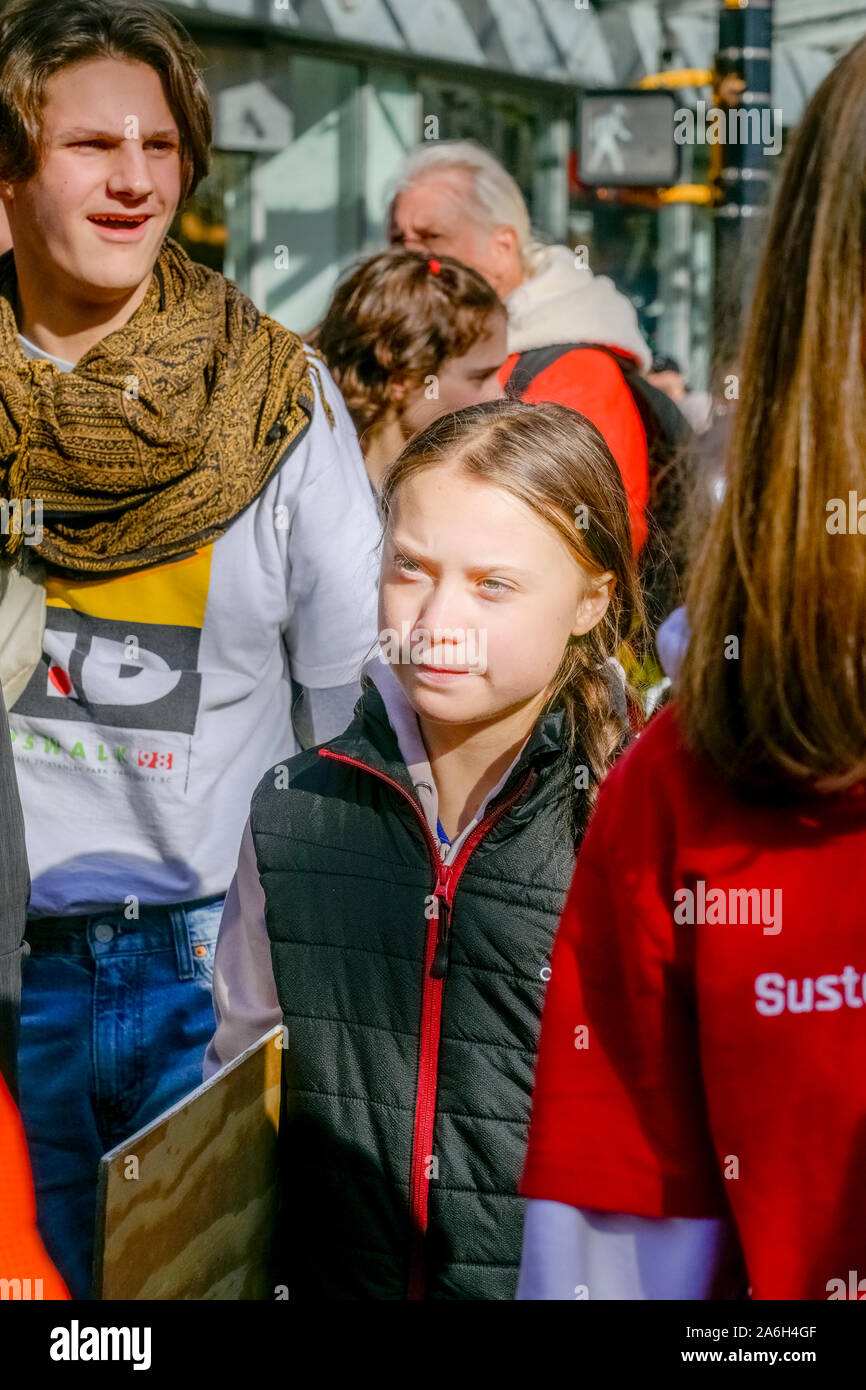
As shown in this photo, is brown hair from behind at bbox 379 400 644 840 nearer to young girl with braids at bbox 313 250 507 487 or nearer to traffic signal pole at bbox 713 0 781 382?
young girl with braids at bbox 313 250 507 487

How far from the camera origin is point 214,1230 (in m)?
1.75

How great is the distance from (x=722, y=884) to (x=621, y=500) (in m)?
1.12

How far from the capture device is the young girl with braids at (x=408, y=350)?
9.90 ft

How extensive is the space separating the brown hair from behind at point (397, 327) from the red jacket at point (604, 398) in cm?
17

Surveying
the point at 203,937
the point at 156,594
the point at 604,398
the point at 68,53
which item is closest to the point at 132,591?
the point at 156,594

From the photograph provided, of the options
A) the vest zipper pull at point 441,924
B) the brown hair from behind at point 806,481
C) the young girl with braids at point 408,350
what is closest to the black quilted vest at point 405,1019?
the vest zipper pull at point 441,924

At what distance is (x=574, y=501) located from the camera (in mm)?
2072

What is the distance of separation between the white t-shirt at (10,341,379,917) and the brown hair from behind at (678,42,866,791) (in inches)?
50.2

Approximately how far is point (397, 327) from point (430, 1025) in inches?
61.7

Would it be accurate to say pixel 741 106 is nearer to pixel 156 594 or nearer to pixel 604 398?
pixel 604 398

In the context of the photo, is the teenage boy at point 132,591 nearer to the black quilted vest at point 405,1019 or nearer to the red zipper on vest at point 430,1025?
the black quilted vest at point 405,1019

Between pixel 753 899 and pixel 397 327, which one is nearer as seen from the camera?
pixel 753 899
